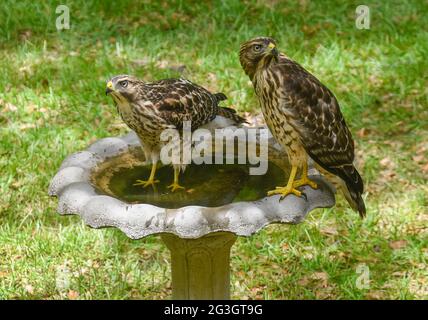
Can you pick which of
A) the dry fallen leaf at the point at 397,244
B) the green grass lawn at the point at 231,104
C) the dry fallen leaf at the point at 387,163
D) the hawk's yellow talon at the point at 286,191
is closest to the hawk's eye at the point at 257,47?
the hawk's yellow talon at the point at 286,191

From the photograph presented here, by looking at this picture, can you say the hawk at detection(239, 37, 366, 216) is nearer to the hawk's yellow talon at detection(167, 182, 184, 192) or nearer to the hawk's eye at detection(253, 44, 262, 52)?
the hawk's eye at detection(253, 44, 262, 52)

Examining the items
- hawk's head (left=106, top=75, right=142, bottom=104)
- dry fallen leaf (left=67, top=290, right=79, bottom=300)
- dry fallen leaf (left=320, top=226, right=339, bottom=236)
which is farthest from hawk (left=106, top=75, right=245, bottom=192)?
dry fallen leaf (left=320, top=226, right=339, bottom=236)

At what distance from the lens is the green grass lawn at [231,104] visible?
5617 mm

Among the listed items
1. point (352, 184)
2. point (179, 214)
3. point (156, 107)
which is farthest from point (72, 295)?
point (352, 184)

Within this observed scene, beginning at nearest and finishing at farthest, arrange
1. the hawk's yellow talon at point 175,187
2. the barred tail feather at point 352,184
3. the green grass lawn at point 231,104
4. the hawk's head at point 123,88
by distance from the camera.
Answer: the hawk's head at point 123,88 → the barred tail feather at point 352,184 → the hawk's yellow talon at point 175,187 → the green grass lawn at point 231,104

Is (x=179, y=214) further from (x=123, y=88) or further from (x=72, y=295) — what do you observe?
(x=72, y=295)

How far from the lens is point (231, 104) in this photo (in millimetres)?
7336

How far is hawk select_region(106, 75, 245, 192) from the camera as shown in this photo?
4027 millimetres

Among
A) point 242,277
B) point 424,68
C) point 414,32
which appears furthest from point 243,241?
point 414,32

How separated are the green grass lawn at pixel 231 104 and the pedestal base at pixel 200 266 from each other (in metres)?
1.11

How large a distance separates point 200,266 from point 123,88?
1092 mm

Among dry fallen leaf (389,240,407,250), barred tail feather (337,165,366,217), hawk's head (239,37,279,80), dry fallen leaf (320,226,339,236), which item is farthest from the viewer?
dry fallen leaf (320,226,339,236)

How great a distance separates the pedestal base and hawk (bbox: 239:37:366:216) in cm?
55

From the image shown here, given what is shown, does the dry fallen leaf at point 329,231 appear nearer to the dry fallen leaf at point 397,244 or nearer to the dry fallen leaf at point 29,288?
the dry fallen leaf at point 397,244
